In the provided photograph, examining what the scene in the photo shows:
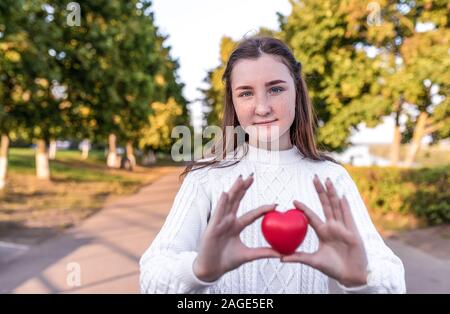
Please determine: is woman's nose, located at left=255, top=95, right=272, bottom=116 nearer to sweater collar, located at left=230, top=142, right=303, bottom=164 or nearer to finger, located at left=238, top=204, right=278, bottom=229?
sweater collar, located at left=230, top=142, right=303, bottom=164

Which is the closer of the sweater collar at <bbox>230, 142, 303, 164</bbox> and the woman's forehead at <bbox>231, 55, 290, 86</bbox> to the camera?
the woman's forehead at <bbox>231, 55, 290, 86</bbox>

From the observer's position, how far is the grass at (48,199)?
1045 cm

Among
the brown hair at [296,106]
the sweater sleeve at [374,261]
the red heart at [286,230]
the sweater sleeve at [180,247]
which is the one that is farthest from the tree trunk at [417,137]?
the red heart at [286,230]

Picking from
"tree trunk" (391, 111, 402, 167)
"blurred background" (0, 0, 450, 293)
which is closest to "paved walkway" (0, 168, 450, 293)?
"blurred background" (0, 0, 450, 293)

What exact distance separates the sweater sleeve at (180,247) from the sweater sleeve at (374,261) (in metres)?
0.40

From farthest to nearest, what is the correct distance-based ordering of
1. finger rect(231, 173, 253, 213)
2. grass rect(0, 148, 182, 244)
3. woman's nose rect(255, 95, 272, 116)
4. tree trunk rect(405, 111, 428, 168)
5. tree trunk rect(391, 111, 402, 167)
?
tree trunk rect(391, 111, 402, 167), tree trunk rect(405, 111, 428, 168), grass rect(0, 148, 182, 244), woman's nose rect(255, 95, 272, 116), finger rect(231, 173, 253, 213)

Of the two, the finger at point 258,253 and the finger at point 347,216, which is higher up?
the finger at point 347,216

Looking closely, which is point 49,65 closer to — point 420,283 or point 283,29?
point 283,29

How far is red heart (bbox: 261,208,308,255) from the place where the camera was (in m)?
1.09

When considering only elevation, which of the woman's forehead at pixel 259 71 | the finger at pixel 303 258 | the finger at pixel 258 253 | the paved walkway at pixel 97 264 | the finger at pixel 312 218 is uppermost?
the woman's forehead at pixel 259 71

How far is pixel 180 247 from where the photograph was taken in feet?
4.17

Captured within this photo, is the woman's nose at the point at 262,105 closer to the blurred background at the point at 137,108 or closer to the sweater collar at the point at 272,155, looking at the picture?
the sweater collar at the point at 272,155

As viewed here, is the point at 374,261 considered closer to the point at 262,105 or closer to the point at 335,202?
the point at 335,202

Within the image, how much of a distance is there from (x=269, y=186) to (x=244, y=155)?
0.17 m
